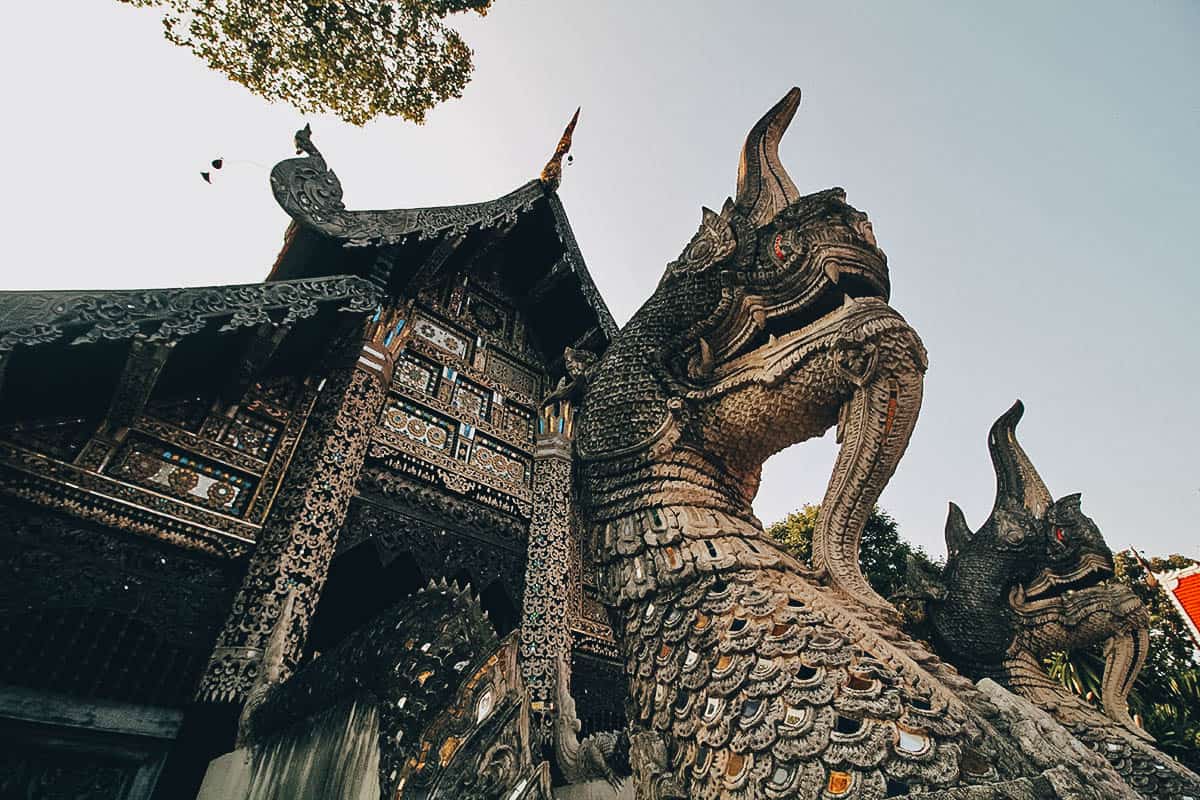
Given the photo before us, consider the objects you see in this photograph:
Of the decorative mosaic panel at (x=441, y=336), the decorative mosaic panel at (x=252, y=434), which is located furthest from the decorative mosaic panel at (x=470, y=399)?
the decorative mosaic panel at (x=252, y=434)

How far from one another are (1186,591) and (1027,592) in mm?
17135

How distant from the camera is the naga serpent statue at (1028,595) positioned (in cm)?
440

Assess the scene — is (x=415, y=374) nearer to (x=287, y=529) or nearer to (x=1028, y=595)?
(x=287, y=529)

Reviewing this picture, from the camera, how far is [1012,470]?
17.1 feet

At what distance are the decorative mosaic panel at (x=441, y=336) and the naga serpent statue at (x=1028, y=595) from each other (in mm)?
4960

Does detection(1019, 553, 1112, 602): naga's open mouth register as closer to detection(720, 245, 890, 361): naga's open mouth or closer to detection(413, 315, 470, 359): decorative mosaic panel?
detection(720, 245, 890, 361): naga's open mouth

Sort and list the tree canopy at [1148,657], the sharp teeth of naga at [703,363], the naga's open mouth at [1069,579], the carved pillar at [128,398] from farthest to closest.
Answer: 1. the tree canopy at [1148,657]
2. the naga's open mouth at [1069,579]
3. the carved pillar at [128,398]
4. the sharp teeth of naga at [703,363]

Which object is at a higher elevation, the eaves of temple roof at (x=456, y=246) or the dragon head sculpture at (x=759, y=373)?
the eaves of temple roof at (x=456, y=246)

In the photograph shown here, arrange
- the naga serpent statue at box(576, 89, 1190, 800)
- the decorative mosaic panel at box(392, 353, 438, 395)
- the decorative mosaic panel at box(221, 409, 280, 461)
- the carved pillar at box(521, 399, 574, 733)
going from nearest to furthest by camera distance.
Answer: the naga serpent statue at box(576, 89, 1190, 800) < the decorative mosaic panel at box(221, 409, 280, 461) < the carved pillar at box(521, 399, 574, 733) < the decorative mosaic panel at box(392, 353, 438, 395)

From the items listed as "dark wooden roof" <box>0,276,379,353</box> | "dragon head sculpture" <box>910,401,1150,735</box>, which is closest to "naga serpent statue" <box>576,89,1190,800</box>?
"dark wooden roof" <box>0,276,379,353</box>

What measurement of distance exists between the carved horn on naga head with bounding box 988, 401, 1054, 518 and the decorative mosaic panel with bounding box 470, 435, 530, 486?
13.8 feet

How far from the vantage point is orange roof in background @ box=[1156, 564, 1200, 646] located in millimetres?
15511

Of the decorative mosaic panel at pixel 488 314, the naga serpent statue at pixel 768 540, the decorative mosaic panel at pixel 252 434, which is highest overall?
the decorative mosaic panel at pixel 488 314

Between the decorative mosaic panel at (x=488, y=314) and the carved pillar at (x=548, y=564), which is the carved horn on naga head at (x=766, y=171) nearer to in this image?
the carved pillar at (x=548, y=564)
